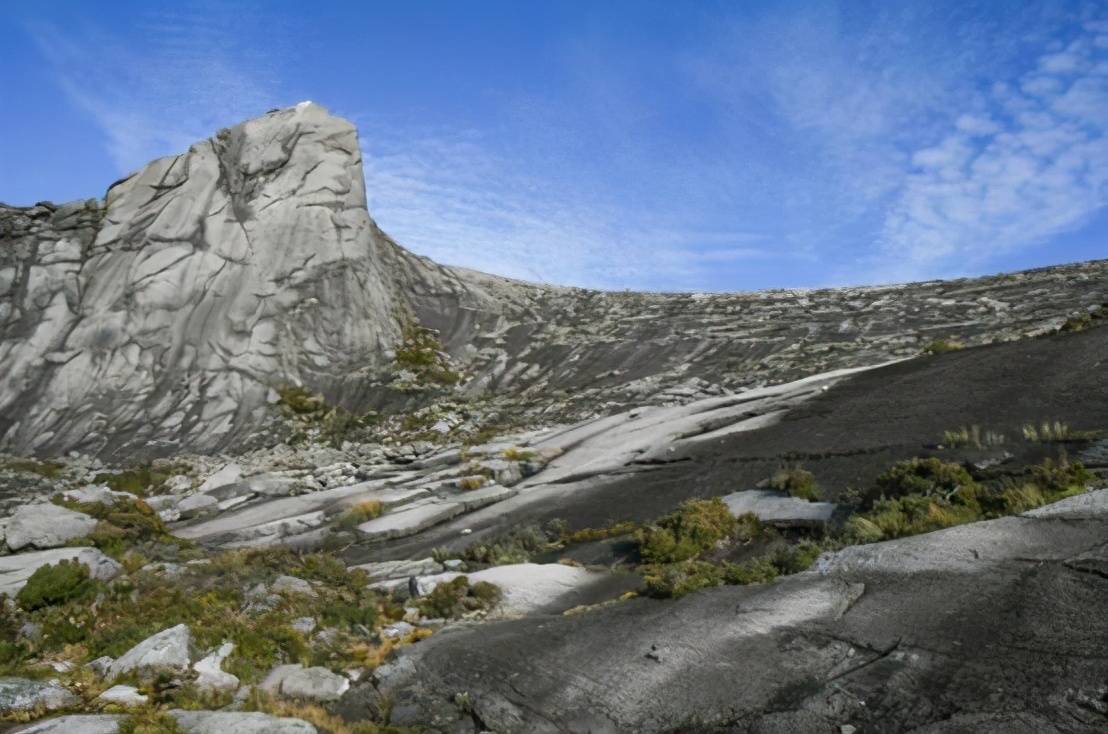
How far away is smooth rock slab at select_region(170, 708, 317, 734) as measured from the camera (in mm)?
9617

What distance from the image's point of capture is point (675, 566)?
14938mm

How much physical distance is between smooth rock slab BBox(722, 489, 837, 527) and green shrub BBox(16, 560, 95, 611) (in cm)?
1537

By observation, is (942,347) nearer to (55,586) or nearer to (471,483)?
(471,483)

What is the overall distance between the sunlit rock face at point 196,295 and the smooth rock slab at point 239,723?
92.6 ft

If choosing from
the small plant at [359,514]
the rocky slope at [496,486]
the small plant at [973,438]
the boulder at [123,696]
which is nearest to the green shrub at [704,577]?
the rocky slope at [496,486]

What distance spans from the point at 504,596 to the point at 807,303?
3567 centimetres

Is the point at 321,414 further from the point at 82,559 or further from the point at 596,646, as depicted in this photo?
the point at 596,646

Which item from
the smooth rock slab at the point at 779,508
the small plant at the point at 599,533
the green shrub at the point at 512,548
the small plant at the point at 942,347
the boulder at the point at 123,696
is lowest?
the boulder at the point at 123,696

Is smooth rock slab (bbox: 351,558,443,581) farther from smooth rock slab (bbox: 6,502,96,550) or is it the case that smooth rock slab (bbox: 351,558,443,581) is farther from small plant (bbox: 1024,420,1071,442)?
small plant (bbox: 1024,420,1071,442)

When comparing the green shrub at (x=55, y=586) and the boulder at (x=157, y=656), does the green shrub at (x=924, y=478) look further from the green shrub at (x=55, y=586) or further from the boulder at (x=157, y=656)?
the green shrub at (x=55, y=586)

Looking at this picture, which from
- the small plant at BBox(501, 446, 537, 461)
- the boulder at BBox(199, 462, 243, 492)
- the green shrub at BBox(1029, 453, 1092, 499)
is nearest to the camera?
the green shrub at BBox(1029, 453, 1092, 499)

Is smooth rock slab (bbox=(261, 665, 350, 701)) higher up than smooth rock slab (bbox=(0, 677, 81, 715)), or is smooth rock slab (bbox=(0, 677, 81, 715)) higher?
smooth rock slab (bbox=(0, 677, 81, 715))

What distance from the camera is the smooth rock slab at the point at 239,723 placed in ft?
31.6

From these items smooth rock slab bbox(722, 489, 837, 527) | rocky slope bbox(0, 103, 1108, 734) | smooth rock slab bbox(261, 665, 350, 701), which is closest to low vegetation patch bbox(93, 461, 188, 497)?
rocky slope bbox(0, 103, 1108, 734)
